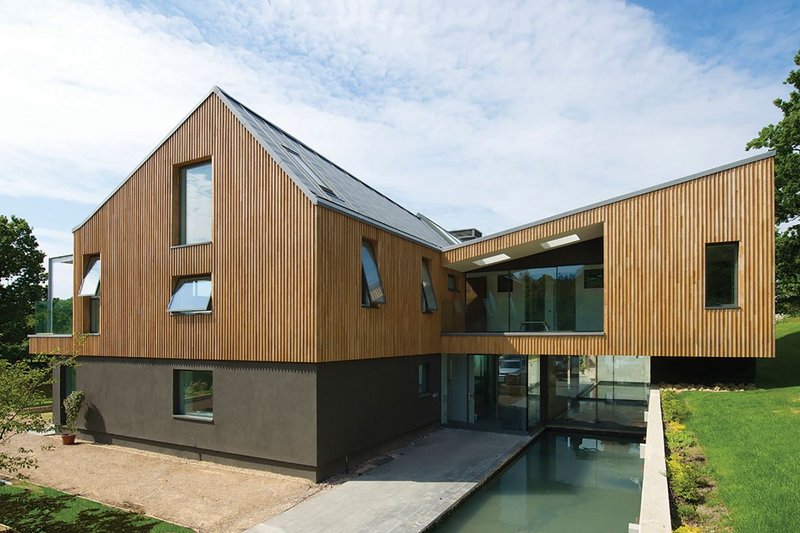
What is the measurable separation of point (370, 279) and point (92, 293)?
8.58m

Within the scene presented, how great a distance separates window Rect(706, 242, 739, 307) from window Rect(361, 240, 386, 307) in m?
8.35

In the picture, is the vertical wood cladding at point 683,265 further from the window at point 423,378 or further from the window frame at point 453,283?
the window at point 423,378

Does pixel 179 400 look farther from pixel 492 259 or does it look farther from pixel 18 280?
pixel 18 280

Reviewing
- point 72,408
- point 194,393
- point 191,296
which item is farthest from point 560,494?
point 72,408

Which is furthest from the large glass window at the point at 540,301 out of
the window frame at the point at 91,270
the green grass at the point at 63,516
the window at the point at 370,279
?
the window frame at the point at 91,270

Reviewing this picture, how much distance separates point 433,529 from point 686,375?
30.4 ft

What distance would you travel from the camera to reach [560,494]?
11766 millimetres

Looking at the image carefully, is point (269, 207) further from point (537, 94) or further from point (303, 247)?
point (537, 94)

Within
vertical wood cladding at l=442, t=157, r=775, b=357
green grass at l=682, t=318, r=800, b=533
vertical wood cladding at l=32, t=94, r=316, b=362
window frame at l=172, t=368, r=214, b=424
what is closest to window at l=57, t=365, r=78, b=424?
vertical wood cladding at l=32, t=94, r=316, b=362

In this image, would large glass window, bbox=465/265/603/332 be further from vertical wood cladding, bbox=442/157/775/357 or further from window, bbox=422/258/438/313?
window, bbox=422/258/438/313

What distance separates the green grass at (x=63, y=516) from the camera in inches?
342

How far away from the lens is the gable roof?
1226cm

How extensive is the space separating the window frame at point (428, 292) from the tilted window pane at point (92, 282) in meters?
9.59

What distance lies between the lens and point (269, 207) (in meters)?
12.3
